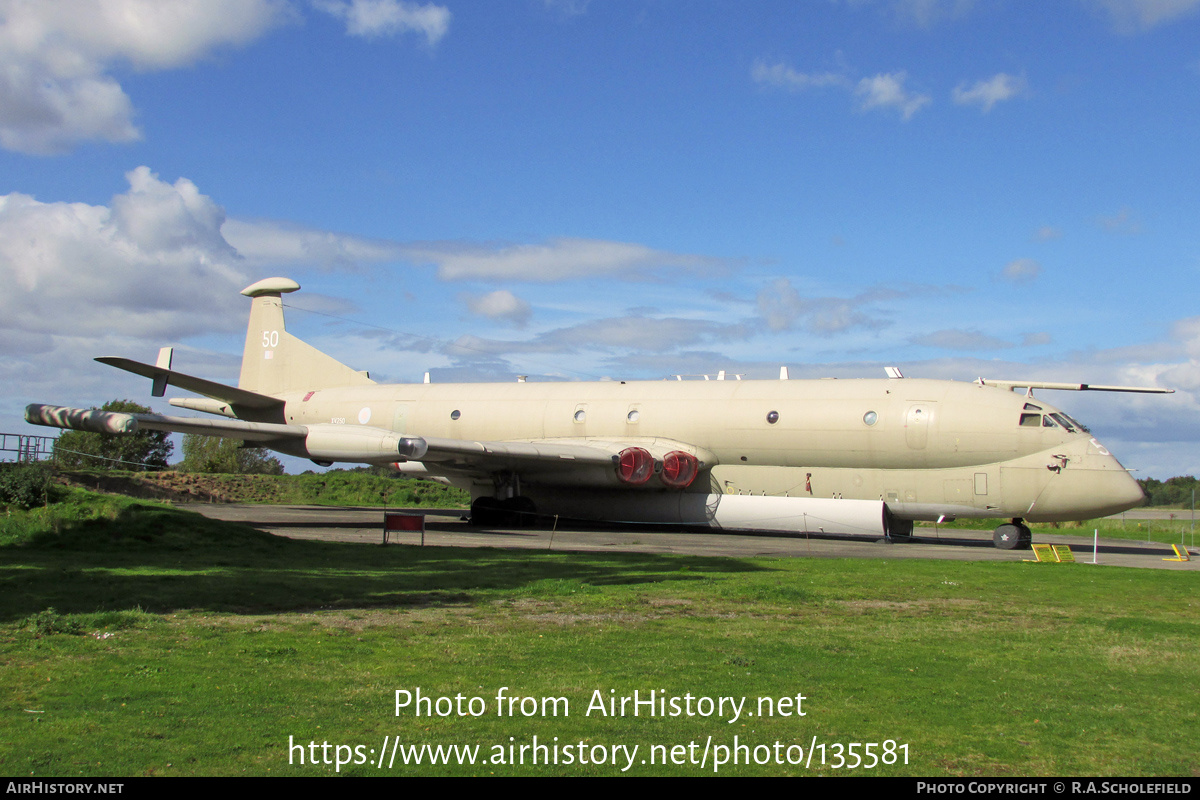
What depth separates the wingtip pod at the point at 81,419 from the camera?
18.2 metres

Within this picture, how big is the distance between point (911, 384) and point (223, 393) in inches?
871

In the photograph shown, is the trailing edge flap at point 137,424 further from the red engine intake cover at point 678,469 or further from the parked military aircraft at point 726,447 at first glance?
the red engine intake cover at point 678,469

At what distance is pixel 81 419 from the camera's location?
1944cm

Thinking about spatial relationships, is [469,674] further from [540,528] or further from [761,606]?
[540,528]

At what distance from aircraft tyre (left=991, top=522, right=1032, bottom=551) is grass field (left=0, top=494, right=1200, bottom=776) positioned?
9.06 meters

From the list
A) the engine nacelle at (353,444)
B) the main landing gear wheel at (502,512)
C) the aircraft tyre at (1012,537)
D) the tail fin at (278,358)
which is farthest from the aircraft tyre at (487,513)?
the aircraft tyre at (1012,537)

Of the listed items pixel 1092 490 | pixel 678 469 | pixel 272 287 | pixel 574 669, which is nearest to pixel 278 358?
pixel 272 287

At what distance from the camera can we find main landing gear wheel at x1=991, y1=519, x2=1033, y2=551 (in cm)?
2266

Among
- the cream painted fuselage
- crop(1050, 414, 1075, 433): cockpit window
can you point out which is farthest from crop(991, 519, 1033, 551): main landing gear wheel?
crop(1050, 414, 1075, 433): cockpit window

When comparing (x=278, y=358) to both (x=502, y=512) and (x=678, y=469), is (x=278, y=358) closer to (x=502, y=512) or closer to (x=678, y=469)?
(x=502, y=512)

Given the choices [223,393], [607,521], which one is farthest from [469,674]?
[223,393]

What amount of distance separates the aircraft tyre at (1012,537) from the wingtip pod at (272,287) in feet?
87.6

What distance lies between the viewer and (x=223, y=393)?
101 ft
